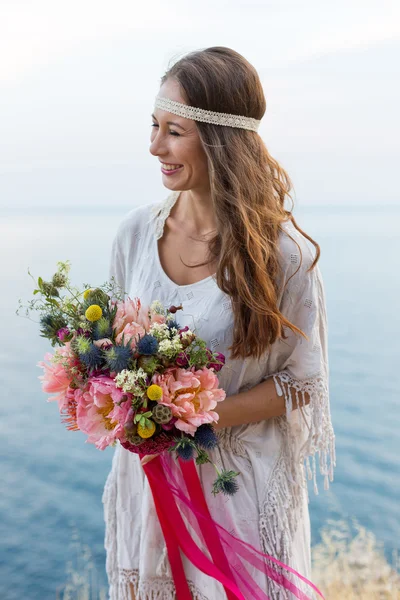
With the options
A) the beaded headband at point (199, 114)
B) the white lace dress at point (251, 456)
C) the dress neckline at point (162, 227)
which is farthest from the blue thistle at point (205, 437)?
the beaded headband at point (199, 114)

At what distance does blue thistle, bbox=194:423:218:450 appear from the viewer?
139 centimetres

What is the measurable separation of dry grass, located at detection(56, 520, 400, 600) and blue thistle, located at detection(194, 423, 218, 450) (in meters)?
2.34

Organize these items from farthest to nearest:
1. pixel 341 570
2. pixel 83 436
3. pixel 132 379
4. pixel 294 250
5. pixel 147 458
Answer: pixel 83 436
pixel 341 570
pixel 294 250
pixel 147 458
pixel 132 379

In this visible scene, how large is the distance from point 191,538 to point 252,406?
13.0 inches

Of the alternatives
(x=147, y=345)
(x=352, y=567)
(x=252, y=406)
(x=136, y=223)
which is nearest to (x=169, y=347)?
(x=147, y=345)

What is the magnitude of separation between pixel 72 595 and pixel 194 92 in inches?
125

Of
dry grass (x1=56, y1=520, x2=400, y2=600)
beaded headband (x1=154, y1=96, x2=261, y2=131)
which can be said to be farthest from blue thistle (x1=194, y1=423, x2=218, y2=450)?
dry grass (x1=56, y1=520, x2=400, y2=600)

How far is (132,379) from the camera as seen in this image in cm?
130

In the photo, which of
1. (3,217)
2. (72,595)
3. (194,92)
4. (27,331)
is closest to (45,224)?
(3,217)

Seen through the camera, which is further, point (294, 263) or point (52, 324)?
point (294, 263)

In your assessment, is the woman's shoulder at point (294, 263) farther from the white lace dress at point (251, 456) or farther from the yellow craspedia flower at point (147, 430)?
the yellow craspedia flower at point (147, 430)

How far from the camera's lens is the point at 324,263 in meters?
9.70

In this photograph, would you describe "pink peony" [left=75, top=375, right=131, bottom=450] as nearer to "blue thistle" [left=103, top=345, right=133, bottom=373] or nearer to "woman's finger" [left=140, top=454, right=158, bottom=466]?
"blue thistle" [left=103, top=345, right=133, bottom=373]

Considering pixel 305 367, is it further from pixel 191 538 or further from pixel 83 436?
pixel 83 436
